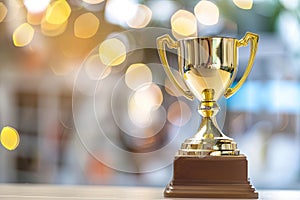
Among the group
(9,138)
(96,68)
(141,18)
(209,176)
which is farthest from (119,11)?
(209,176)

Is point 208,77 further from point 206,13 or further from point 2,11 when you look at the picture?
point 2,11

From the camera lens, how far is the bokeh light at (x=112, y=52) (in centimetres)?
165

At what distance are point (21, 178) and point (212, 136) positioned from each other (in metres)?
1.08

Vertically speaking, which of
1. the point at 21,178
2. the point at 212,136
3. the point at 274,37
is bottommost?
the point at 21,178

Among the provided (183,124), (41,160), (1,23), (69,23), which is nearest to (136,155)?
(183,124)

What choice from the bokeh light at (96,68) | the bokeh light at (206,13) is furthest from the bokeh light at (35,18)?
the bokeh light at (206,13)

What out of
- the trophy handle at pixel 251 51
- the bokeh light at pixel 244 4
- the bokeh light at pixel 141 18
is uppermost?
the bokeh light at pixel 244 4

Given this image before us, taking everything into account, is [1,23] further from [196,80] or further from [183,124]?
[196,80]

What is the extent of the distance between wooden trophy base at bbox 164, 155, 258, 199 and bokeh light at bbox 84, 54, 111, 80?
3.07 ft

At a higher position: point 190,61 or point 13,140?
point 190,61

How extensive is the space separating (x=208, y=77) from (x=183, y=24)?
86cm

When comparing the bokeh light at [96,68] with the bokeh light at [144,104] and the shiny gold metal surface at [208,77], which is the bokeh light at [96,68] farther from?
the shiny gold metal surface at [208,77]

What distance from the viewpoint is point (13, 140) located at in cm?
172

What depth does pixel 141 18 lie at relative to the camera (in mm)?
1657
